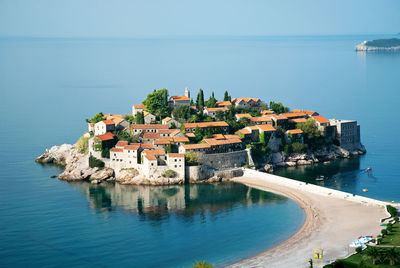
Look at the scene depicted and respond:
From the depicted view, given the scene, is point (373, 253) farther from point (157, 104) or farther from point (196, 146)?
point (157, 104)

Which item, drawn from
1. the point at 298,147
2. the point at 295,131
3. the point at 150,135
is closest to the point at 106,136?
the point at 150,135

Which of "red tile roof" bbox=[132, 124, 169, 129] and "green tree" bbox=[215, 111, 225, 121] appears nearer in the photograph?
"red tile roof" bbox=[132, 124, 169, 129]

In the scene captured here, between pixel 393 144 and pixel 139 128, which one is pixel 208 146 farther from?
pixel 393 144

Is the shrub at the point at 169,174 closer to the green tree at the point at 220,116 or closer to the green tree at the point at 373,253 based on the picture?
the green tree at the point at 220,116

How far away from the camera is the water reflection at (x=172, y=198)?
55406mm

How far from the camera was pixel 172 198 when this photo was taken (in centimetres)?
5916

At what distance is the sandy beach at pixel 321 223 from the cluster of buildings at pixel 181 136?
766 centimetres

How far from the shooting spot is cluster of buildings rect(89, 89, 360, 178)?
64.2 meters

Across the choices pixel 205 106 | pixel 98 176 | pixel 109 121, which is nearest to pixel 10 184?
pixel 98 176

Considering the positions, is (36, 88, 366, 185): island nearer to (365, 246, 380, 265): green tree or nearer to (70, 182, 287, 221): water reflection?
(70, 182, 287, 221): water reflection

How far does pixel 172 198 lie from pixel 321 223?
52.9ft

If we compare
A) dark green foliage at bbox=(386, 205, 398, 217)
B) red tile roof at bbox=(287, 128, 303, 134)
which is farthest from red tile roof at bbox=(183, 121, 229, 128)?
dark green foliage at bbox=(386, 205, 398, 217)

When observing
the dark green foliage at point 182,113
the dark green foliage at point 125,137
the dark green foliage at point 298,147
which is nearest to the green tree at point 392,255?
the dark green foliage at point 298,147

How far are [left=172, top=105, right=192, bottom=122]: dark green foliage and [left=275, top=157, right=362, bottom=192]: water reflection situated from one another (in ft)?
44.2
